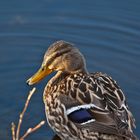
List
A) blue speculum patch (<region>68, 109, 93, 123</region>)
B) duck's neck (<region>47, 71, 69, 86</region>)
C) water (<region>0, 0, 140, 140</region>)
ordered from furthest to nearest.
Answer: water (<region>0, 0, 140, 140</region>), duck's neck (<region>47, 71, 69, 86</region>), blue speculum patch (<region>68, 109, 93, 123</region>)

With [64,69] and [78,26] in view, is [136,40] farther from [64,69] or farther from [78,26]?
[64,69]

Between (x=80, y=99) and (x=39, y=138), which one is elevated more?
(x=80, y=99)

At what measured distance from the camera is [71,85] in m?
6.86

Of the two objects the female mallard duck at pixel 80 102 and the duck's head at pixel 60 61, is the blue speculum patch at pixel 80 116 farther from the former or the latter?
the duck's head at pixel 60 61

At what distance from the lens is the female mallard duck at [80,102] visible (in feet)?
20.9

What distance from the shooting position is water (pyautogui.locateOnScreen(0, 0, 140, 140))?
7.61m

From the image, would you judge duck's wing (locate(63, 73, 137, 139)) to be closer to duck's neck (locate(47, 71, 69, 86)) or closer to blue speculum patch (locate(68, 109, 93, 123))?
blue speculum patch (locate(68, 109, 93, 123))

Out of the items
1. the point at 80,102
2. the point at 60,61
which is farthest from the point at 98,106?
the point at 60,61

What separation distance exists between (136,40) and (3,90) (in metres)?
2.07

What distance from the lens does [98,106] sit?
6.43 m

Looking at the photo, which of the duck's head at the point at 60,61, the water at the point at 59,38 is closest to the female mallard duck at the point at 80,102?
the duck's head at the point at 60,61

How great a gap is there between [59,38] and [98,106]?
2428 millimetres

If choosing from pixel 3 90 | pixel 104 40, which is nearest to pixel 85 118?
Result: pixel 3 90

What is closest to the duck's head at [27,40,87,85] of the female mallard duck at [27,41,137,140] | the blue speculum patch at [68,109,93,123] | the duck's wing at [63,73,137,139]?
the female mallard duck at [27,41,137,140]
